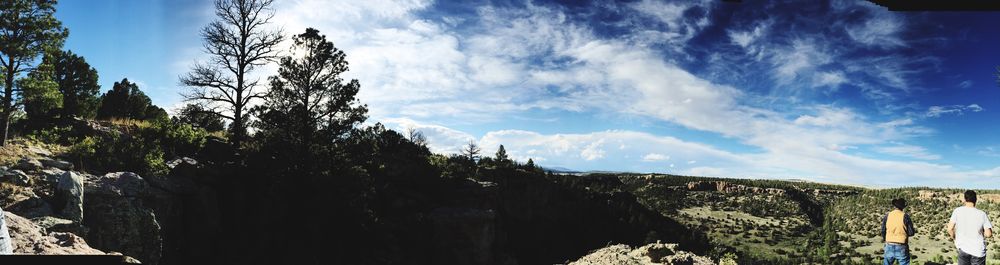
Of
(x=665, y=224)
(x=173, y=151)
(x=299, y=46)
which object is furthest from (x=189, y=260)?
(x=665, y=224)

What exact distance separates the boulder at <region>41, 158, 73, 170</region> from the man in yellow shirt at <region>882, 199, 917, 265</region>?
24289 mm

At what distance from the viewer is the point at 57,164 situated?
622 inches

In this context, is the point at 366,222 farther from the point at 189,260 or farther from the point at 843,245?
the point at 843,245

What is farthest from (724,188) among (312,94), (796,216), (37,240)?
(37,240)

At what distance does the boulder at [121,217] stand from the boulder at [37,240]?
3.41 meters

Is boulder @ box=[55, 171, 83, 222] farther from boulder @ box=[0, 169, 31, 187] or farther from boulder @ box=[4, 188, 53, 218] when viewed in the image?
boulder @ box=[0, 169, 31, 187]

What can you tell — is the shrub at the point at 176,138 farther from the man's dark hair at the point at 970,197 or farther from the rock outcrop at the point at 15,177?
the man's dark hair at the point at 970,197

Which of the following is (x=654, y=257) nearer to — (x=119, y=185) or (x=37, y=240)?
(x=37, y=240)

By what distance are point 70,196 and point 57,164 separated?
2935 mm

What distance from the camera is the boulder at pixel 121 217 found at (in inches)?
583

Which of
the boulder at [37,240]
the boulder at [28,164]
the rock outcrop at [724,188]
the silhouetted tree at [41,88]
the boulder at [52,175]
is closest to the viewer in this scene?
the boulder at [37,240]

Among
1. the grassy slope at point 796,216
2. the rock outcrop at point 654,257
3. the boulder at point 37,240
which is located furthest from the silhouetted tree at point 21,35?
the grassy slope at point 796,216

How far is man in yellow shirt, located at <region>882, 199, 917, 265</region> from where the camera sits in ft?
37.1

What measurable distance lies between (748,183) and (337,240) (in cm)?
14745
